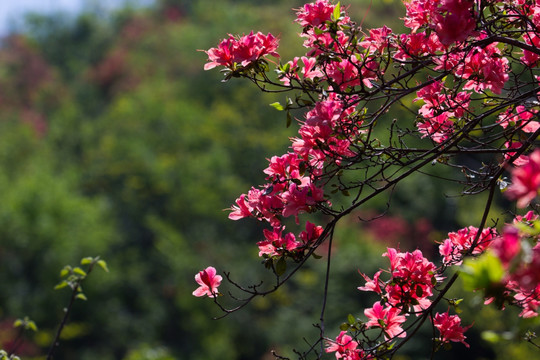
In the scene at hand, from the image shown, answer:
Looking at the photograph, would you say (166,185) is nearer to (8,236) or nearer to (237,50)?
(8,236)

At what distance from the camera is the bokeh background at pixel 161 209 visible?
12.6 m

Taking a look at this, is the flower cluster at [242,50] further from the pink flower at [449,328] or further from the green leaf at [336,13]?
the pink flower at [449,328]

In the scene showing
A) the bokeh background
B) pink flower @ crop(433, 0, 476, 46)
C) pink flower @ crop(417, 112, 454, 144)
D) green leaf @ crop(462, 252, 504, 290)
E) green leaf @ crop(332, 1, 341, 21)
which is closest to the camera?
green leaf @ crop(462, 252, 504, 290)

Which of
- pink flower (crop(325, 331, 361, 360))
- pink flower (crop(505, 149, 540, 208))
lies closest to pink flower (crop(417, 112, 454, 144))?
pink flower (crop(325, 331, 361, 360))

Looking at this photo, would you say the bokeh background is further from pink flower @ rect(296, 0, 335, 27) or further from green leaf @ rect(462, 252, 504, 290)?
green leaf @ rect(462, 252, 504, 290)

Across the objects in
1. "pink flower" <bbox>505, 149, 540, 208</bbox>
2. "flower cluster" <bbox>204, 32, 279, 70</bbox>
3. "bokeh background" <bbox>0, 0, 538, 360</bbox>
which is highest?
"bokeh background" <bbox>0, 0, 538, 360</bbox>

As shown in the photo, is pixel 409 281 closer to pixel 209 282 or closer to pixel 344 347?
pixel 344 347

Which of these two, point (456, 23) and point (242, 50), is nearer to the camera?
point (456, 23)

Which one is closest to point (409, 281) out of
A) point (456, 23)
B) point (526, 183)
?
point (456, 23)

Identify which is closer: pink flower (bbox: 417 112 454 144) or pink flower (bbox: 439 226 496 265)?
pink flower (bbox: 439 226 496 265)

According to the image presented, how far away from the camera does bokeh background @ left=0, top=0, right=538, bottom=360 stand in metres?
12.6

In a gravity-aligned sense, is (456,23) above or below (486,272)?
above

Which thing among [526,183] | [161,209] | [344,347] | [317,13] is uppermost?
[161,209]

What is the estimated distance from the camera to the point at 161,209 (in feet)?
58.3
